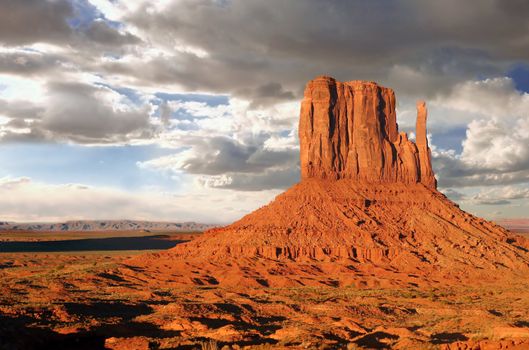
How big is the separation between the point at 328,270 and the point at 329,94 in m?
38.2

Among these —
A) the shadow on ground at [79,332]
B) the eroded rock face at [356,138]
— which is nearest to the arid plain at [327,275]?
the shadow on ground at [79,332]

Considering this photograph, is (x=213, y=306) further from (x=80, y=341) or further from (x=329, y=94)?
(x=329, y=94)

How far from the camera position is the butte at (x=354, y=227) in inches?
2581

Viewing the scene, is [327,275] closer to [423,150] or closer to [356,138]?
[356,138]

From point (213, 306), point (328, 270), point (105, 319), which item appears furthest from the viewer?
point (328, 270)

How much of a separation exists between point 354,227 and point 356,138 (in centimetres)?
2141

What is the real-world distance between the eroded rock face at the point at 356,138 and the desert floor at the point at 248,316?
1312 inches

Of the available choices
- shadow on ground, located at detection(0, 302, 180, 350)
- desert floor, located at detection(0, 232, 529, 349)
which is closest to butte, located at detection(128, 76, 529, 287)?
desert floor, located at detection(0, 232, 529, 349)

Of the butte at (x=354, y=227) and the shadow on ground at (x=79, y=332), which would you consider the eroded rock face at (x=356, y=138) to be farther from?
the shadow on ground at (x=79, y=332)

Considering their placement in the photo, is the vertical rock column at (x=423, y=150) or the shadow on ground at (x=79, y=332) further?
the vertical rock column at (x=423, y=150)

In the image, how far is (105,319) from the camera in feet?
106

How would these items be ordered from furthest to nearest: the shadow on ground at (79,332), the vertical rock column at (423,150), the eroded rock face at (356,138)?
the vertical rock column at (423,150) → the eroded rock face at (356,138) → the shadow on ground at (79,332)

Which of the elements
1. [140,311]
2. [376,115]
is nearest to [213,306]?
[140,311]

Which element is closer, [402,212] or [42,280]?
[42,280]
